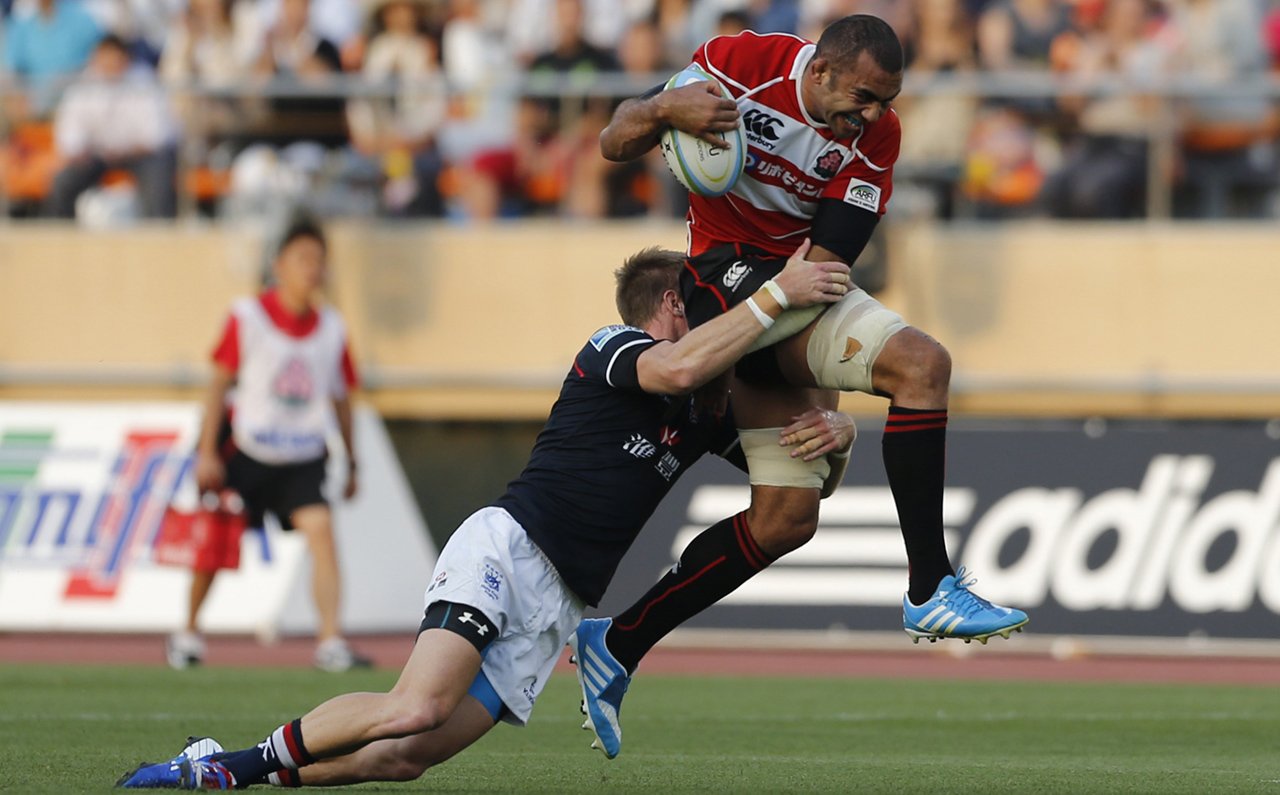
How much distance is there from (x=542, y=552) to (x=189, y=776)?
3.87 feet

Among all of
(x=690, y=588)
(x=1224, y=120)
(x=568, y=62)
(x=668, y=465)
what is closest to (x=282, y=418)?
(x=568, y=62)

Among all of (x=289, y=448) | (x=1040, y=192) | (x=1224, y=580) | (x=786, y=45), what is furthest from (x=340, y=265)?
(x=786, y=45)

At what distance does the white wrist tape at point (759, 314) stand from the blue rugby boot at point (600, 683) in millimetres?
1251

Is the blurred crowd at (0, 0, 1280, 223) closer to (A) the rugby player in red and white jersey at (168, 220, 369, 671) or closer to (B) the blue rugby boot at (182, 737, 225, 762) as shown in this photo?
(A) the rugby player in red and white jersey at (168, 220, 369, 671)

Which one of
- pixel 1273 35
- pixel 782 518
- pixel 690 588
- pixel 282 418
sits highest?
pixel 1273 35

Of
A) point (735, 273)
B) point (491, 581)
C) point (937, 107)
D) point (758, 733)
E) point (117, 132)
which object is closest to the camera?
point (491, 581)

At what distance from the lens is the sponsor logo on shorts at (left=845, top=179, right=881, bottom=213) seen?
6.54 m

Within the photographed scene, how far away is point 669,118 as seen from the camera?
637 cm

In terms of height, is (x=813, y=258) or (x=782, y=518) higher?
(x=813, y=258)

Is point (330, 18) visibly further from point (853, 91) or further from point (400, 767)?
point (400, 767)

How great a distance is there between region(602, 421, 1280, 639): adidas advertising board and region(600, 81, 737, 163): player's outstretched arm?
22.0ft

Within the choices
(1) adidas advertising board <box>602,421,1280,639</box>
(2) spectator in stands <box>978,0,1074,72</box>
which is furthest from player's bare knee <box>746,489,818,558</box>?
(2) spectator in stands <box>978,0,1074,72</box>

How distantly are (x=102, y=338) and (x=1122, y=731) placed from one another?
8.72 m

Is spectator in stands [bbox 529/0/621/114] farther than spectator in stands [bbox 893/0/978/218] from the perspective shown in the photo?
Yes
